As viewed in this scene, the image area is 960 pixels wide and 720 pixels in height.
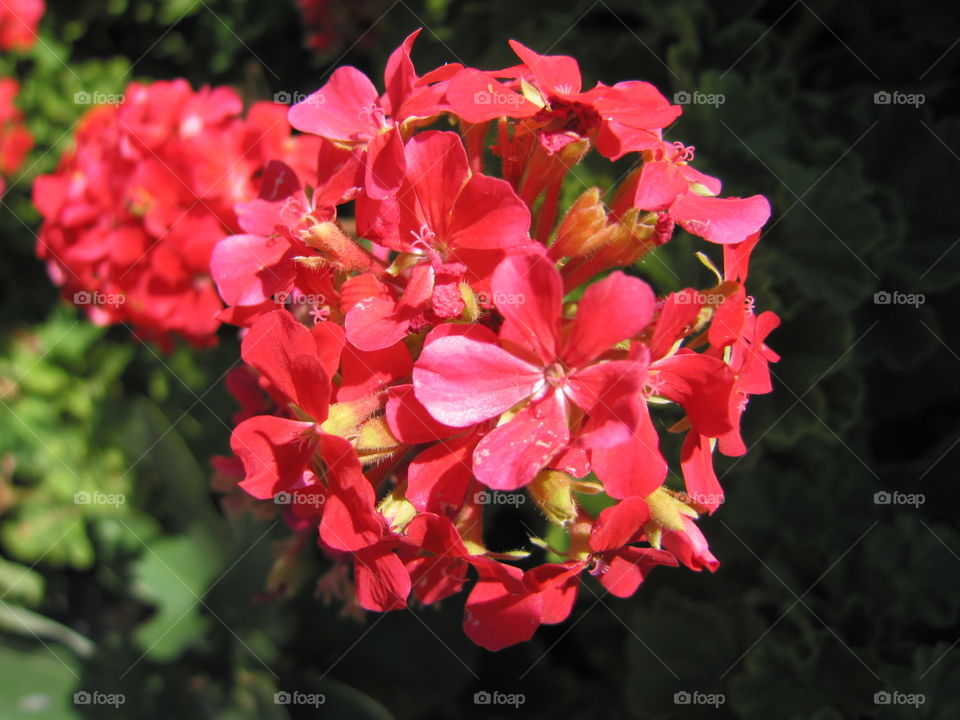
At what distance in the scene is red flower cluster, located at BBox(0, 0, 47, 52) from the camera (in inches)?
127

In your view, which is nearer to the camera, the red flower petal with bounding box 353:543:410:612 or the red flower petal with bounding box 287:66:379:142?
the red flower petal with bounding box 353:543:410:612

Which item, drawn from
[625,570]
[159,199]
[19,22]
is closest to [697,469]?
[625,570]

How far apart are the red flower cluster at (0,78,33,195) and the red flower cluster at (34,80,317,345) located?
3.48 feet

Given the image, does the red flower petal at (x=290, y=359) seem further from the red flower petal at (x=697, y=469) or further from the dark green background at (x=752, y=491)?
the dark green background at (x=752, y=491)

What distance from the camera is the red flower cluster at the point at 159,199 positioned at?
225cm

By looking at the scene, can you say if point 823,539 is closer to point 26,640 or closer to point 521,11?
point 521,11

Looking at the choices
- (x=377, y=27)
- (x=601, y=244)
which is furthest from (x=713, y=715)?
(x=377, y=27)

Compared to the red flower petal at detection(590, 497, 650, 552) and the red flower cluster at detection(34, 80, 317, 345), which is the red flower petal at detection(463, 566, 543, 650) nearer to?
the red flower petal at detection(590, 497, 650, 552)

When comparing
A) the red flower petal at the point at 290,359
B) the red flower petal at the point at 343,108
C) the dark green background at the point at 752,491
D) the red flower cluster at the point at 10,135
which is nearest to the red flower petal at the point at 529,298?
the red flower petal at the point at 290,359

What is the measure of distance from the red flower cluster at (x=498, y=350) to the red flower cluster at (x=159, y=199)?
2.70 feet

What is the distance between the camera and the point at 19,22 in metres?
3.29

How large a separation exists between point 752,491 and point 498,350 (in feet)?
4.67

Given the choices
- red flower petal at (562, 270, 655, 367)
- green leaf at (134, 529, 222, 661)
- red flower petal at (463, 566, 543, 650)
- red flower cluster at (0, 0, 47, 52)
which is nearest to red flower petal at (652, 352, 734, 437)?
red flower petal at (562, 270, 655, 367)

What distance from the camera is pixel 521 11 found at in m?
2.55
